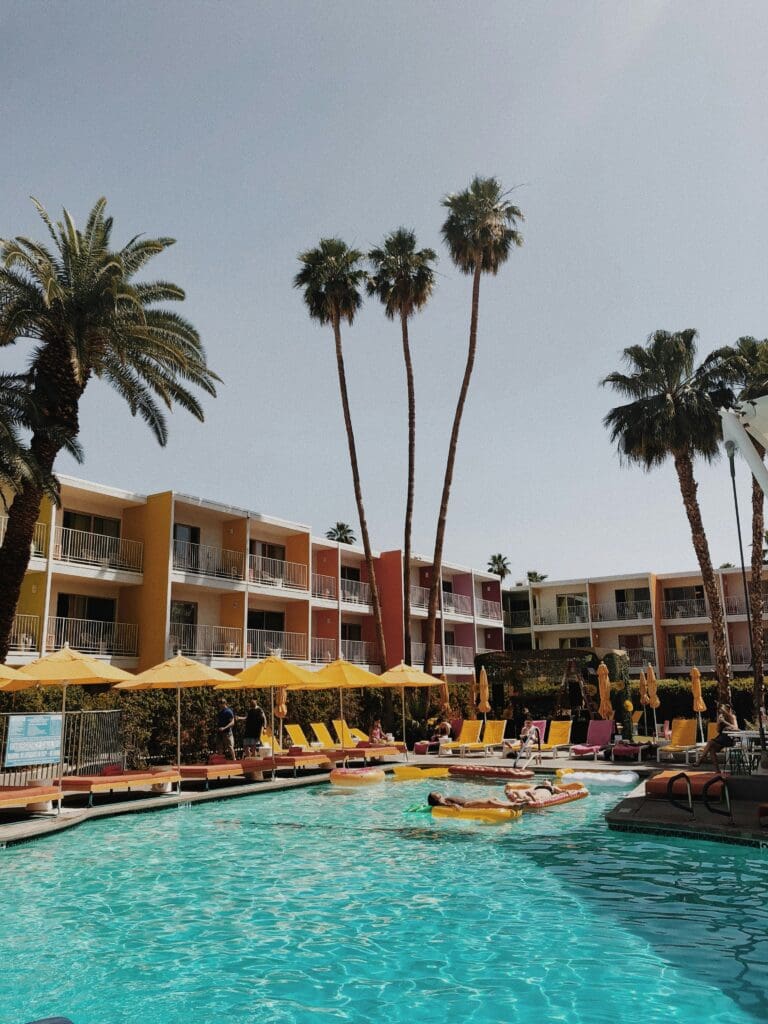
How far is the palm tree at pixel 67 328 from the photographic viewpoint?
1663 cm

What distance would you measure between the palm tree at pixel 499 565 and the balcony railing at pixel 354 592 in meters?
26.1

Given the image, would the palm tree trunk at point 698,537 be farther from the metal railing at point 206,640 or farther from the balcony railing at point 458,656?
the metal railing at point 206,640

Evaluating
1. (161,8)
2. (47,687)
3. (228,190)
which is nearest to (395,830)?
(47,687)

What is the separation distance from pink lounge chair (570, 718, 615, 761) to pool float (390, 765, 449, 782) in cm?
413

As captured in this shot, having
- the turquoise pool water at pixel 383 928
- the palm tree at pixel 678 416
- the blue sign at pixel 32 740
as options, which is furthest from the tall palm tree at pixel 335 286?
the turquoise pool water at pixel 383 928

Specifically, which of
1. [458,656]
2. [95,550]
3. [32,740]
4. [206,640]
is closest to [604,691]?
[206,640]

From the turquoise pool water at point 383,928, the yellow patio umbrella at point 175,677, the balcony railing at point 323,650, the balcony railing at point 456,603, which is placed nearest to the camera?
the turquoise pool water at point 383,928

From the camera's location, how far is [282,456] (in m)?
20.3

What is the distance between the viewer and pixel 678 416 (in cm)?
2659

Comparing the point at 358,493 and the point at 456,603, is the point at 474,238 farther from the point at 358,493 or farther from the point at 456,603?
the point at 456,603

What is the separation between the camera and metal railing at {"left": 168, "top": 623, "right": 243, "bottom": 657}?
26848 mm

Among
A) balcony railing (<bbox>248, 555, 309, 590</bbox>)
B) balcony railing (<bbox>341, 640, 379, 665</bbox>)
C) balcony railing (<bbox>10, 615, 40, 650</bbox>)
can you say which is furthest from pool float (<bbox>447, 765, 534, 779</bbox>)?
balcony railing (<bbox>341, 640, 379, 665</bbox>)

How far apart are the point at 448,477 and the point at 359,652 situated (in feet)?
31.4

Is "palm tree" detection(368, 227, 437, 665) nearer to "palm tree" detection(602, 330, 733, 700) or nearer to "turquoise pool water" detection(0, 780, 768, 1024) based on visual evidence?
"palm tree" detection(602, 330, 733, 700)
